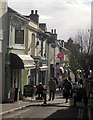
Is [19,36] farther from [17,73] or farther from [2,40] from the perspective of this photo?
[17,73]

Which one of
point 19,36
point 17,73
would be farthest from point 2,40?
point 17,73

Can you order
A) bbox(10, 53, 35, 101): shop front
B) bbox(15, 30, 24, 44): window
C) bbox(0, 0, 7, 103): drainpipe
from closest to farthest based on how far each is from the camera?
bbox(0, 0, 7, 103): drainpipe
bbox(15, 30, 24, 44): window
bbox(10, 53, 35, 101): shop front

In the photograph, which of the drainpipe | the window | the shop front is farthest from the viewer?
the shop front

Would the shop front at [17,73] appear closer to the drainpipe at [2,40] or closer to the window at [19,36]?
the window at [19,36]

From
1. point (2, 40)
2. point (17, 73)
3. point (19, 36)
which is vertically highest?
point (19, 36)

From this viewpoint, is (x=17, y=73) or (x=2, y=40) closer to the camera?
(x=2, y=40)

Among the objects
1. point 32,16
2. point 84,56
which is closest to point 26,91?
point 32,16

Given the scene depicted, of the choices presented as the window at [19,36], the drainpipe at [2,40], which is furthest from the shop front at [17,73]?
the drainpipe at [2,40]

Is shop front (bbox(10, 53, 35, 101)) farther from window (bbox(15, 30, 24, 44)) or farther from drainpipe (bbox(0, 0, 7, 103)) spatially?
drainpipe (bbox(0, 0, 7, 103))

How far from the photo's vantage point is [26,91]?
3183cm

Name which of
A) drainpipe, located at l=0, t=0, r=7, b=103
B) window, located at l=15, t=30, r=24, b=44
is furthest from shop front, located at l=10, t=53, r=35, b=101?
drainpipe, located at l=0, t=0, r=7, b=103

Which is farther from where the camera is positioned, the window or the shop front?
the shop front

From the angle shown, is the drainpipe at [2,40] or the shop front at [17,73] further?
the shop front at [17,73]

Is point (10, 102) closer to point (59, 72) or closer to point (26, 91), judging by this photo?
point (26, 91)
